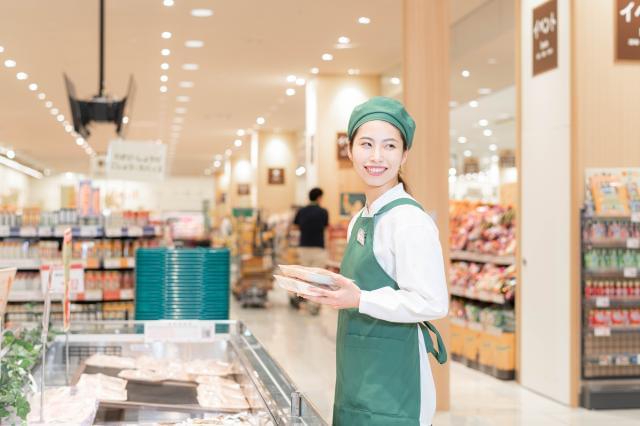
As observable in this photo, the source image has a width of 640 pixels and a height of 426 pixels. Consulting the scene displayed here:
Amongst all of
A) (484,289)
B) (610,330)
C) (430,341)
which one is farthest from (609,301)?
(430,341)

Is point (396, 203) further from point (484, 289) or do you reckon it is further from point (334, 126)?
point (334, 126)

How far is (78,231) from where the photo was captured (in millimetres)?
7605

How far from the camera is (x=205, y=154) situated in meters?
32.0

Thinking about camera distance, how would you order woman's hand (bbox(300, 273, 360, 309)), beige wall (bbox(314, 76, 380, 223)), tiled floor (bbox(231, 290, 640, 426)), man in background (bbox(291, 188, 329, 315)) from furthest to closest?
beige wall (bbox(314, 76, 380, 223))
man in background (bbox(291, 188, 329, 315))
tiled floor (bbox(231, 290, 640, 426))
woman's hand (bbox(300, 273, 360, 309))

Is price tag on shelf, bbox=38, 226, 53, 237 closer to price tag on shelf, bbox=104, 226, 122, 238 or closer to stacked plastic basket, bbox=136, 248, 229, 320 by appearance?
price tag on shelf, bbox=104, 226, 122, 238

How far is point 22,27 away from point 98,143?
51.3ft

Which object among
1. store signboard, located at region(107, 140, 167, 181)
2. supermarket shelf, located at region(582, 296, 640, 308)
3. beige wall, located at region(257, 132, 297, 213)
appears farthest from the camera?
beige wall, located at region(257, 132, 297, 213)

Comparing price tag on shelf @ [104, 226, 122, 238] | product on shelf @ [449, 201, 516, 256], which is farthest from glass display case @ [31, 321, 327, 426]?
product on shelf @ [449, 201, 516, 256]

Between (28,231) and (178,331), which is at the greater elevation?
(28,231)

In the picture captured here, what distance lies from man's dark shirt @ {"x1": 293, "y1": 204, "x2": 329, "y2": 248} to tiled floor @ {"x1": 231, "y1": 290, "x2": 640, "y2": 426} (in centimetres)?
230

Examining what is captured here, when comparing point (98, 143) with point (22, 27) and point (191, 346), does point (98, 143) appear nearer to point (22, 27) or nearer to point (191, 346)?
point (22, 27)

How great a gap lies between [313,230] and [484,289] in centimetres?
504

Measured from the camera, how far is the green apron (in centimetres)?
200

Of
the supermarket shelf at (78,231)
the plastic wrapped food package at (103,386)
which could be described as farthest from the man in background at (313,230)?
the plastic wrapped food package at (103,386)
